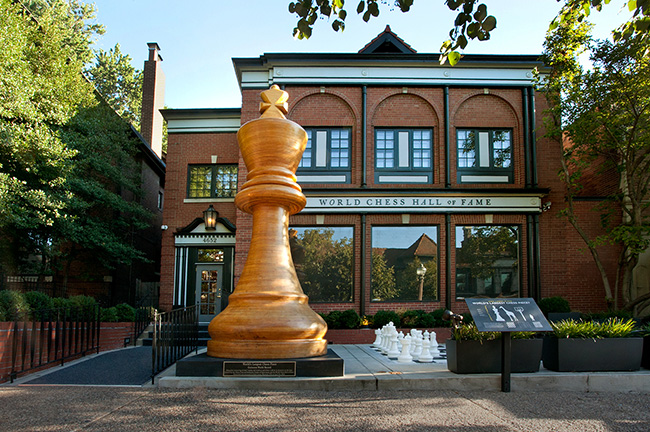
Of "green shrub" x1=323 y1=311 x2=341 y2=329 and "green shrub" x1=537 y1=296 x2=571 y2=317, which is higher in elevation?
"green shrub" x1=537 y1=296 x2=571 y2=317

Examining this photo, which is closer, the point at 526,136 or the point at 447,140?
the point at 447,140

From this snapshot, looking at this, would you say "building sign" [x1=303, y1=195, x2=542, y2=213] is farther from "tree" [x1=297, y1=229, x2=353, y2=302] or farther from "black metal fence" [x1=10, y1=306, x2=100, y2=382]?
"black metal fence" [x1=10, y1=306, x2=100, y2=382]

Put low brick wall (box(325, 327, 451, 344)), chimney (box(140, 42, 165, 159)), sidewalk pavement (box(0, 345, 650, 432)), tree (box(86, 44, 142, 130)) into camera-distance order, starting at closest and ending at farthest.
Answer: sidewalk pavement (box(0, 345, 650, 432))
low brick wall (box(325, 327, 451, 344))
chimney (box(140, 42, 165, 159))
tree (box(86, 44, 142, 130))

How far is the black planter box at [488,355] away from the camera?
6.91 m

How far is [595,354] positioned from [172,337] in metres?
6.44

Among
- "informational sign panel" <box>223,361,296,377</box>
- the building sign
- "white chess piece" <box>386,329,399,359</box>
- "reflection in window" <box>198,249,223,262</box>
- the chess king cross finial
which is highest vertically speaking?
the chess king cross finial

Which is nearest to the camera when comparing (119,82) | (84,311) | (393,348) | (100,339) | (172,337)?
(172,337)

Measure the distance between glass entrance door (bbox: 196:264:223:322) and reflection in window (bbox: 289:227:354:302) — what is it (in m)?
3.18

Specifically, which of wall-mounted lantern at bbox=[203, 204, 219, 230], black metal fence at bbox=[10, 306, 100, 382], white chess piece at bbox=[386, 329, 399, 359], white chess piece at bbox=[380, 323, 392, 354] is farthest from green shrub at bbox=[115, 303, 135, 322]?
white chess piece at bbox=[386, 329, 399, 359]

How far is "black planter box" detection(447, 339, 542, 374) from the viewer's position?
6910 mm

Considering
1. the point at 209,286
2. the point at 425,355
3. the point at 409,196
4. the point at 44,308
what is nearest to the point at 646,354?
the point at 425,355

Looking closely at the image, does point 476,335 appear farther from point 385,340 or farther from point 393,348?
point 385,340

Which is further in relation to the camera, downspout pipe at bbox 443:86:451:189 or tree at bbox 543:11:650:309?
downspout pipe at bbox 443:86:451:189

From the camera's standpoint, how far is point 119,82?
3638 cm
